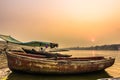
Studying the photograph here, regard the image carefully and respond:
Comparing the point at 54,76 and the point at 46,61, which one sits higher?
the point at 46,61

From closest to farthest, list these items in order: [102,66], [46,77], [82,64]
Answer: [46,77]
[82,64]
[102,66]

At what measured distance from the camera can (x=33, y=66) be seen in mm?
14484

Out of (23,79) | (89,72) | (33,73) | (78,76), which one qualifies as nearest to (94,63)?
(89,72)

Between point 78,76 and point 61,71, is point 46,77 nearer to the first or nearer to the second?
point 61,71

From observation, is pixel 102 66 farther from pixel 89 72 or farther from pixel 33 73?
pixel 33 73

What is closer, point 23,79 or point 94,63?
point 23,79

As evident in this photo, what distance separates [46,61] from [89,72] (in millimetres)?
4920

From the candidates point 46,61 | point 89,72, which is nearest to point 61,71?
point 46,61

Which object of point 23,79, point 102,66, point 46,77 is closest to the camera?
point 23,79

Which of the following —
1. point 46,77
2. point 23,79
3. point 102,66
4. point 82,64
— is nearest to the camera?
point 23,79

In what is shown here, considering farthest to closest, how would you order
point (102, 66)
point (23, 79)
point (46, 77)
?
point (102, 66), point (46, 77), point (23, 79)

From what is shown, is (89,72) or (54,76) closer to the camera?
(54,76)

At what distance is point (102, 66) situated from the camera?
1761cm

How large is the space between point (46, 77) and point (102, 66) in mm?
6350
